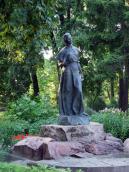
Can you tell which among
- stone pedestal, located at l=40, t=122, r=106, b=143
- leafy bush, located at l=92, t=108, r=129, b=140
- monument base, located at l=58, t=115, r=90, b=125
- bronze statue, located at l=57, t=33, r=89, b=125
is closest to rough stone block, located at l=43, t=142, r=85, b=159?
stone pedestal, located at l=40, t=122, r=106, b=143

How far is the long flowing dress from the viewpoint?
13.2 m

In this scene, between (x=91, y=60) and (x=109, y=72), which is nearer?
(x=109, y=72)

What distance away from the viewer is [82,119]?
13102mm

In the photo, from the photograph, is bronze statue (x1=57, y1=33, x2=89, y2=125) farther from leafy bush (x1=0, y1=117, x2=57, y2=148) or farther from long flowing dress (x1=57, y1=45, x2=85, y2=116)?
leafy bush (x1=0, y1=117, x2=57, y2=148)

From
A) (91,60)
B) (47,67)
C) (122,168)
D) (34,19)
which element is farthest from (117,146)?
(47,67)

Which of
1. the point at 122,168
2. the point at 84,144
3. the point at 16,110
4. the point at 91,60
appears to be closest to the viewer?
the point at 122,168

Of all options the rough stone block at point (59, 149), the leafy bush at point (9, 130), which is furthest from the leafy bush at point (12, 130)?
the rough stone block at point (59, 149)

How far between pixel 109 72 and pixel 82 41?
2.44 metres

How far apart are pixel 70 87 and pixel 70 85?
0.18ft

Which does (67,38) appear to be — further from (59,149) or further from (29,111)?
(29,111)

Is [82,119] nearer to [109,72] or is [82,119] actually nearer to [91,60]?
[109,72]

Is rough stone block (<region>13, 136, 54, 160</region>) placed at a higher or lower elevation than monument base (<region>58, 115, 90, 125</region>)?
lower

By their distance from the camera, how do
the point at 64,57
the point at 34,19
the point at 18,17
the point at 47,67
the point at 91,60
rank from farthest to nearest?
the point at 47,67 < the point at 91,60 < the point at 64,57 < the point at 34,19 < the point at 18,17

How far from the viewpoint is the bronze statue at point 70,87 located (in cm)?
1316
